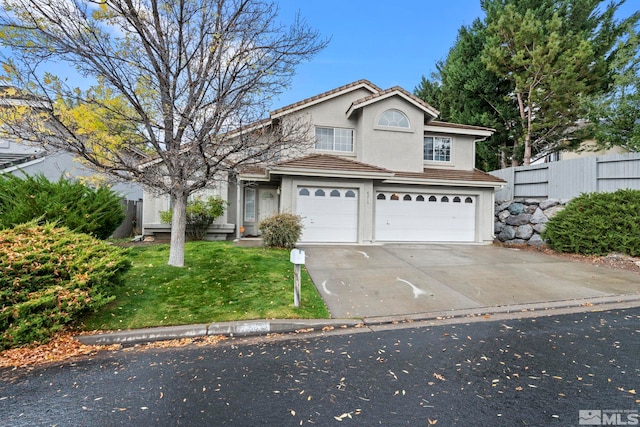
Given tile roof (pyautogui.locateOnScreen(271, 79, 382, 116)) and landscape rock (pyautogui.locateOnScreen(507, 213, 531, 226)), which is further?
tile roof (pyautogui.locateOnScreen(271, 79, 382, 116))

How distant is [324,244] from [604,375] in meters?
9.57

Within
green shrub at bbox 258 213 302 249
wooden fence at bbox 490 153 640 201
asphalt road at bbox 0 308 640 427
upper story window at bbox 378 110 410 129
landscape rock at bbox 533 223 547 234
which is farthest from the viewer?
upper story window at bbox 378 110 410 129

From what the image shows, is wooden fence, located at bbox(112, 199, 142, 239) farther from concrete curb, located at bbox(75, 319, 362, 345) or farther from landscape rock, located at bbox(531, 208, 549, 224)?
landscape rock, located at bbox(531, 208, 549, 224)

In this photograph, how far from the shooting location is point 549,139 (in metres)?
19.2

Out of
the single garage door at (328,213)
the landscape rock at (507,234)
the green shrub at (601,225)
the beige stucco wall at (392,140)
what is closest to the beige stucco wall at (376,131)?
the beige stucco wall at (392,140)

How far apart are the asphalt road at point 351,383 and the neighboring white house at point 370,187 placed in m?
8.39

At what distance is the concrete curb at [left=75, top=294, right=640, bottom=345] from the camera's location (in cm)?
455

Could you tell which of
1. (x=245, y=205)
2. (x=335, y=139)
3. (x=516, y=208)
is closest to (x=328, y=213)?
(x=335, y=139)

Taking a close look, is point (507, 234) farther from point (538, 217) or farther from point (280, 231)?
point (280, 231)

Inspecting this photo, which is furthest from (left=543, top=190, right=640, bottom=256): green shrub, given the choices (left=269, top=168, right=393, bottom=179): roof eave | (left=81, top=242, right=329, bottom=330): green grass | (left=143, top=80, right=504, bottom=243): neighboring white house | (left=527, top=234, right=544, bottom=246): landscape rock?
(left=81, top=242, right=329, bottom=330): green grass

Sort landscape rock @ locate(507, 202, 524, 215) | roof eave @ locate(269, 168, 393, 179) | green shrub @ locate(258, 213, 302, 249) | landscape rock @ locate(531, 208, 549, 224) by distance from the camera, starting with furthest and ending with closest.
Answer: landscape rock @ locate(507, 202, 524, 215) < landscape rock @ locate(531, 208, 549, 224) < roof eave @ locate(269, 168, 393, 179) < green shrub @ locate(258, 213, 302, 249)

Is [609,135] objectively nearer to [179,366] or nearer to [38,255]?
[179,366]

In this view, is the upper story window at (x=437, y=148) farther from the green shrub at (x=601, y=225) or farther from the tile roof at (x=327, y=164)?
the green shrub at (x=601, y=225)

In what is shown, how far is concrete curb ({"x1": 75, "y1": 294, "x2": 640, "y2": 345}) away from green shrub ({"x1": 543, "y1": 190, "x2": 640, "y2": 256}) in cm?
483
